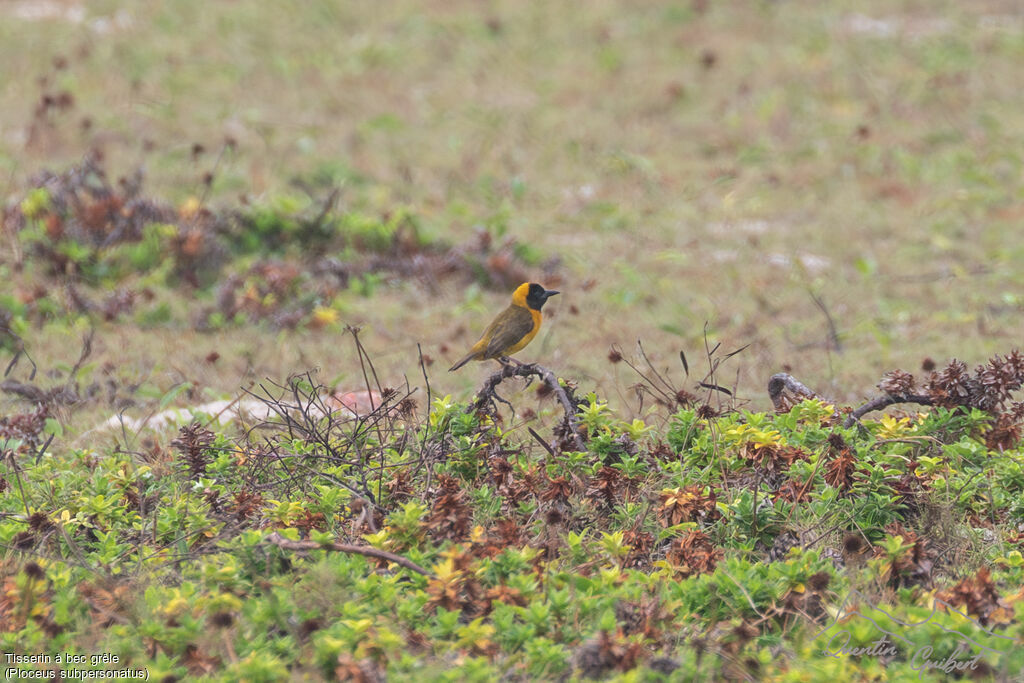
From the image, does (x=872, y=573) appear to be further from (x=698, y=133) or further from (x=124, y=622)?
(x=698, y=133)

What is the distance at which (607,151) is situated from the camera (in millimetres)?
13461

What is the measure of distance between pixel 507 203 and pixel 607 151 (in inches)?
70.8

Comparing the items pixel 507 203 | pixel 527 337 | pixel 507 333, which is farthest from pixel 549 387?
pixel 507 203

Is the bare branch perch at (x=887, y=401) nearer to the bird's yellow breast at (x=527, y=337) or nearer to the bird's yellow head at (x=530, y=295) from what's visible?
the bird's yellow breast at (x=527, y=337)

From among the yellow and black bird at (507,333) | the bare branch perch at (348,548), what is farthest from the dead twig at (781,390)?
the bare branch perch at (348,548)

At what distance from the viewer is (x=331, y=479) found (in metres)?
4.88

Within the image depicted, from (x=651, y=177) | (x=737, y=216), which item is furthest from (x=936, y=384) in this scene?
(x=651, y=177)

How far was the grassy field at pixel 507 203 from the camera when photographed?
312 inches

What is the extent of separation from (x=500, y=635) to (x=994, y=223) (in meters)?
9.72

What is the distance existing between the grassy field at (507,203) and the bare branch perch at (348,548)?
211mm

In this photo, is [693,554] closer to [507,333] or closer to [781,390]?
[781,390]

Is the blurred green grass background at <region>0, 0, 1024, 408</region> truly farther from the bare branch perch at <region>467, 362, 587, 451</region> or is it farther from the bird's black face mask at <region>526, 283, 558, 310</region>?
the bare branch perch at <region>467, 362, 587, 451</region>

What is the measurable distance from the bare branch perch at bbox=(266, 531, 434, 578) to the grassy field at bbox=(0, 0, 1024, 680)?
8.3 inches

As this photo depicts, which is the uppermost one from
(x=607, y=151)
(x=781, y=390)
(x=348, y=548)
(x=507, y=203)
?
(x=607, y=151)
